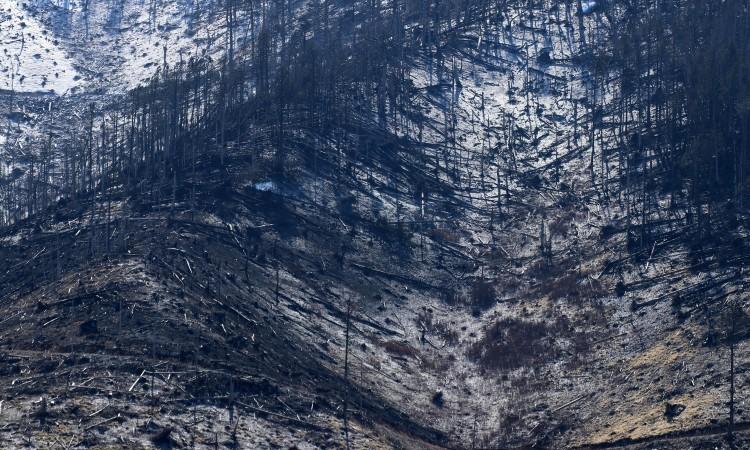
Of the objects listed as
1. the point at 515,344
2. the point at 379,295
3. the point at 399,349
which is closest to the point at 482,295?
the point at 515,344

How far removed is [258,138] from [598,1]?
56.8 meters

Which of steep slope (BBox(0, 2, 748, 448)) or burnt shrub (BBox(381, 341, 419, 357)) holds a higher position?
steep slope (BBox(0, 2, 748, 448))

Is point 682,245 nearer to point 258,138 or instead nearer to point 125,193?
point 258,138

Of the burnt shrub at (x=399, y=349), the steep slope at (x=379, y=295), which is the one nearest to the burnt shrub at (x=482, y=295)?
the steep slope at (x=379, y=295)

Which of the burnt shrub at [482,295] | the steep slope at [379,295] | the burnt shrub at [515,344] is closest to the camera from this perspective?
the steep slope at [379,295]

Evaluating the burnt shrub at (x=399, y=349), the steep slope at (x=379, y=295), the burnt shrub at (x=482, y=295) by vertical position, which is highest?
the steep slope at (x=379, y=295)

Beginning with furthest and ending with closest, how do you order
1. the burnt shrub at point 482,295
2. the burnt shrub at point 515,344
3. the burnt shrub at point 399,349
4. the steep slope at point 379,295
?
the burnt shrub at point 482,295 < the burnt shrub at point 515,344 < the burnt shrub at point 399,349 < the steep slope at point 379,295

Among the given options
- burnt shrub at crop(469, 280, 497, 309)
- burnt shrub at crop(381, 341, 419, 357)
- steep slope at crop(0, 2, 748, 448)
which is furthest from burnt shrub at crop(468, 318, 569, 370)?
burnt shrub at crop(381, 341, 419, 357)

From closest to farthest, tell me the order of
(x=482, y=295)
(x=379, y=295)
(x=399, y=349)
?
A: 1. (x=399, y=349)
2. (x=379, y=295)
3. (x=482, y=295)

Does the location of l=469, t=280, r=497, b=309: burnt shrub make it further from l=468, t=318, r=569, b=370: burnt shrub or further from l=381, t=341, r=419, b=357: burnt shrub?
l=381, t=341, r=419, b=357: burnt shrub

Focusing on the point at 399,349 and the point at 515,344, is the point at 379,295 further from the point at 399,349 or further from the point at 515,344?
the point at 515,344

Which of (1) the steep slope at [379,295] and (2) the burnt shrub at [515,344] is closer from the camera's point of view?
(1) the steep slope at [379,295]

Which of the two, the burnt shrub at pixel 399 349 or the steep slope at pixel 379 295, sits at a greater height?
the steep slope at pixel 379 295

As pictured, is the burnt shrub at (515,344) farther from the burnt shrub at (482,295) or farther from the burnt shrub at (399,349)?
the burnt shrub at (399,349)
